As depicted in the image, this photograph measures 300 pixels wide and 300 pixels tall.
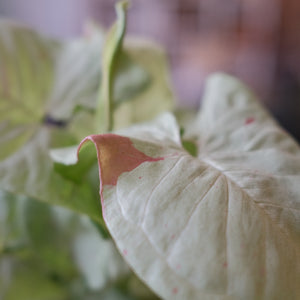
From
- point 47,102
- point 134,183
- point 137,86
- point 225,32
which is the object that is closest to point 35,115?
point 47,102

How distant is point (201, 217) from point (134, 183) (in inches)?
1.9

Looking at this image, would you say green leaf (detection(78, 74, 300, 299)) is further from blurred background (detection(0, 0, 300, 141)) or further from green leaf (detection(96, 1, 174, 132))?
blurred background (detection(0, 0, 300, 141))

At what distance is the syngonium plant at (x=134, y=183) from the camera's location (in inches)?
8.1

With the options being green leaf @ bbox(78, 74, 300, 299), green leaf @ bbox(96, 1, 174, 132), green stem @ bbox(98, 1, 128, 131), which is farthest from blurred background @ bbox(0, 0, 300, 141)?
green leaf @ bbox(78, 74, 300, 299)

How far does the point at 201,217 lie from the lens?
224 millimetres

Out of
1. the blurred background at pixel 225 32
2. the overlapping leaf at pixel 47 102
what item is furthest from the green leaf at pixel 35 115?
the blurred background at pixel 225 32

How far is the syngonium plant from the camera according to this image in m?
0.21

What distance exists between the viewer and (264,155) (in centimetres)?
31

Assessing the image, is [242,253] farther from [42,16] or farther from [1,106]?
[42,16]

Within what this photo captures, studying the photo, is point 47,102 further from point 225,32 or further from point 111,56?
point 225,32

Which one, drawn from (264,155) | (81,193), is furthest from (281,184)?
(81,193)

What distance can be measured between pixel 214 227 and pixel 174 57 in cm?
295

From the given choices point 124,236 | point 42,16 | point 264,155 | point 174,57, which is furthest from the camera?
point 174,57

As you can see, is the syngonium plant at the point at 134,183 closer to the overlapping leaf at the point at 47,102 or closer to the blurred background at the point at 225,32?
the overlapping leaf at the point at 47,102
